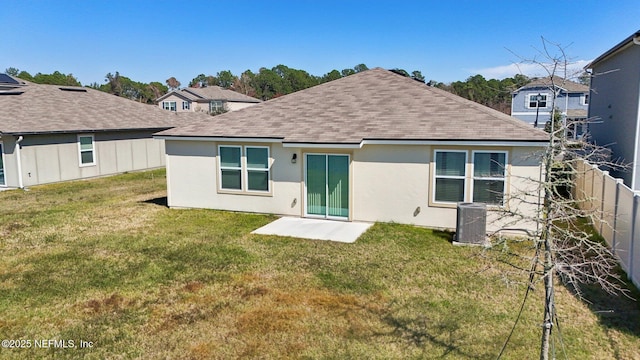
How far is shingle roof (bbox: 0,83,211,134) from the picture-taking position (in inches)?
805

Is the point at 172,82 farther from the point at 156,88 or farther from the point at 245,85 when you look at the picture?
the point at 245,85

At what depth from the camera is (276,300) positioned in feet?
24.9

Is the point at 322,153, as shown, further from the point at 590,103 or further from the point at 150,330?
the point at 590,103

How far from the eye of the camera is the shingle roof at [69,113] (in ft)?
67.1

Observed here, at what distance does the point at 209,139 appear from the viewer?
1402cm

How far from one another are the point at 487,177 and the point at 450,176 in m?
0.91

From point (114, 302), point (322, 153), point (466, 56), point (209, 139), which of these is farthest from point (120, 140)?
point (466, 56)

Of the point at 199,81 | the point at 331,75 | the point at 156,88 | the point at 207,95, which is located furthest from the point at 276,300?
the point at 199,81

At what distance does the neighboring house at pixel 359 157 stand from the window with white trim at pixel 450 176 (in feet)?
0.08

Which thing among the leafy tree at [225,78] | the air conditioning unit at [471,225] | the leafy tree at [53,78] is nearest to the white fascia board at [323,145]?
the air conditioning unit at [471,225]

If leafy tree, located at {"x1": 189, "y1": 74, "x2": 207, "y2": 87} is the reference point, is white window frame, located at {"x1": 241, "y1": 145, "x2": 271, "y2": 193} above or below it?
below

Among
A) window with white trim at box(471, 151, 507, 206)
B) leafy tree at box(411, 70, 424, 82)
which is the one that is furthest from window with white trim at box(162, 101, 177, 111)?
window with white trim at box(471, 151, 507, 206)

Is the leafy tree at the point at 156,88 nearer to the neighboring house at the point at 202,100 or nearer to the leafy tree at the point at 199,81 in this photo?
the leafy tree at the point at 199,81

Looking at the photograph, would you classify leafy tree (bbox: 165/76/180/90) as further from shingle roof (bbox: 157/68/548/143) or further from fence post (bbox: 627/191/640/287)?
fence post (bbox: 627/191/640/287)
